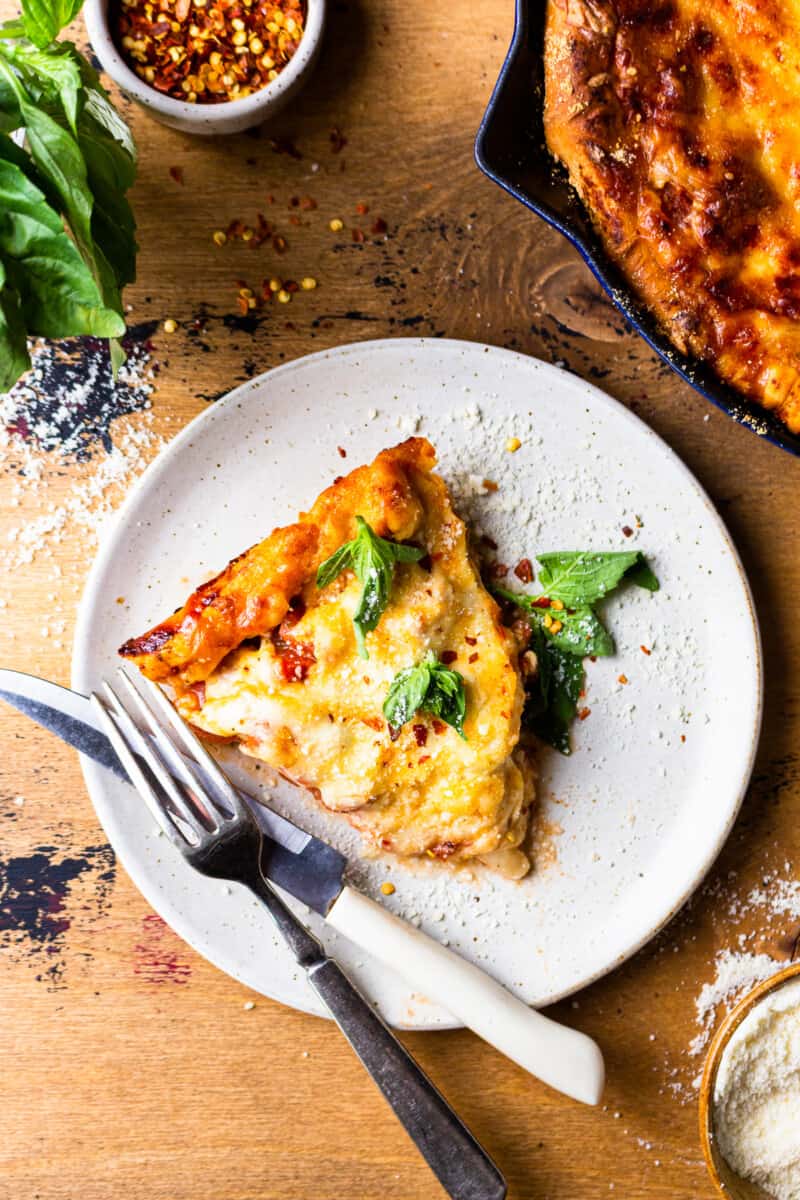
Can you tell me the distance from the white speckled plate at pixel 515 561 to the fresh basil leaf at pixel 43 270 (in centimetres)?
42

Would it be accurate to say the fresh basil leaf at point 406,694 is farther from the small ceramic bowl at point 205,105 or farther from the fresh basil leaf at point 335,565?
the small ceramic bowl at point 205,105

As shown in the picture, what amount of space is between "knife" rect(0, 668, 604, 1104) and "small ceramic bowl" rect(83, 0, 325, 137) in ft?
3.63

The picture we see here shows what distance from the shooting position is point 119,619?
2.17 m

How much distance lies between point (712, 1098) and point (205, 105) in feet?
7.01

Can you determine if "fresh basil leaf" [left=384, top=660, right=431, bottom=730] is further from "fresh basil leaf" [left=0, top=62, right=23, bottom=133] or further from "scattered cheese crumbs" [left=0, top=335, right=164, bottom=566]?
"fresh basil leaf" [left=0, top=62, right=23, bottom=133]

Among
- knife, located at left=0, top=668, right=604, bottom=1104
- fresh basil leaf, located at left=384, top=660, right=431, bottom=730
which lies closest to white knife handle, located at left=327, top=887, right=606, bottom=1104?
knife, located at left=0, top=668, right=604, bottom=1104

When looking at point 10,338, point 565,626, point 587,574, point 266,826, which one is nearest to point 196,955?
point 266,826

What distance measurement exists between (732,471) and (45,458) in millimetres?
1433

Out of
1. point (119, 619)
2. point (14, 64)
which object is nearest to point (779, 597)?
point (119, 619)

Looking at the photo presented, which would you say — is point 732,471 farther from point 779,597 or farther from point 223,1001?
point 223,1001

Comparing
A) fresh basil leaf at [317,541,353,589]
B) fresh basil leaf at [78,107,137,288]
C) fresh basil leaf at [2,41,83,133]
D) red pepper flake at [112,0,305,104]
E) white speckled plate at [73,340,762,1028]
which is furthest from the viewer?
white speckled plate at [73,340,762,1028]

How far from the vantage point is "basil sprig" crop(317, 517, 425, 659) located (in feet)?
6.18

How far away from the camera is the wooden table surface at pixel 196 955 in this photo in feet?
7.21

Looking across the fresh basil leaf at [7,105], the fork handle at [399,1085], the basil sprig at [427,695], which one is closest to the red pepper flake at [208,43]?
the fresh basil leaf at [7,105]
